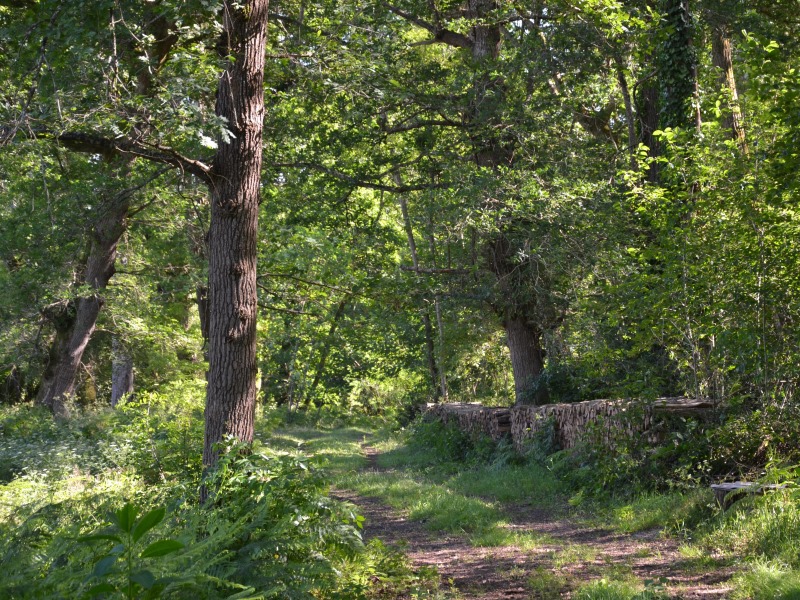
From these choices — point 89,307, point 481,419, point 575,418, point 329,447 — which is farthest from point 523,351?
point 89,307

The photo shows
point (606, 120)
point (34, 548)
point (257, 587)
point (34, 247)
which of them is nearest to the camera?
point (34, 548)

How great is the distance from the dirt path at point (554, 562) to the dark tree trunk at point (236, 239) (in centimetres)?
216

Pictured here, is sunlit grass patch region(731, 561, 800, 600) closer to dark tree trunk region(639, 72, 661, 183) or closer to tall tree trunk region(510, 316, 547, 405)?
dark tree trunk region(639, 72, 661, 183)

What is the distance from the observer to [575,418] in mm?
13414

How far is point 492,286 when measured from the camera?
669 inches

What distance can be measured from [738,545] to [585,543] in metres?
1.96

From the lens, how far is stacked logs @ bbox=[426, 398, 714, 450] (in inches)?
417

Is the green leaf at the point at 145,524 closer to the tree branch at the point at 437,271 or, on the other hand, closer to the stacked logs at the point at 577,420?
the stacked logs at the point at 577,420

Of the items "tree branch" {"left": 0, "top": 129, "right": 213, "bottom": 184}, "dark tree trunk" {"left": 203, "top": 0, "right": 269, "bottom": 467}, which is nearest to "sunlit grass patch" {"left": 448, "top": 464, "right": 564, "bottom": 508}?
"dark tree trunk" {"left": 203, "top": 0, "right": 269, "bottom": 467}

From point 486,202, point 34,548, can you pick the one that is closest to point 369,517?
point 486,202

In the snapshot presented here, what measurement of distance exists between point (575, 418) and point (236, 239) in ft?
25.9

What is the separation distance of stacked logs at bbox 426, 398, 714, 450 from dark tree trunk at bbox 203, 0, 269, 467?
579 centimetres

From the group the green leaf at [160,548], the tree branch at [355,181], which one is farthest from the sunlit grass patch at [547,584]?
the tree branch at [355,181]

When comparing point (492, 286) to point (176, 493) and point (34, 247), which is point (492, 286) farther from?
point (176, 493)
